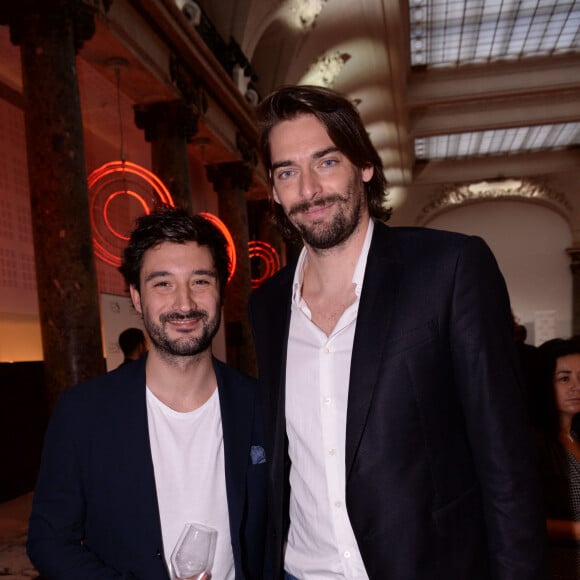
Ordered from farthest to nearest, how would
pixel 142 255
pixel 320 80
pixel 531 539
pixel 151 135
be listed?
1. pixel 320 80
2. pixel 151 135
3. pixel 142 255
4. pixel 531 539

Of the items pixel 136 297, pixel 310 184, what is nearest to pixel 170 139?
pixel 136 297

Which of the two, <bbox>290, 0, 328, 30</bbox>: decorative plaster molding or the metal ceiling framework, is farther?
the metal ceiling framework

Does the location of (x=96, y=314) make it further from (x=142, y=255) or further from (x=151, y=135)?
(x=151, y=135)

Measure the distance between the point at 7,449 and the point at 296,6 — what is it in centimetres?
935

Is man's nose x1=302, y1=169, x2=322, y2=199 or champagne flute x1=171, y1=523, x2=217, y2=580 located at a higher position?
man's nose x1=302, y1=169, x2=322, y2=199

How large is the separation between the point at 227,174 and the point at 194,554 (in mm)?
10394

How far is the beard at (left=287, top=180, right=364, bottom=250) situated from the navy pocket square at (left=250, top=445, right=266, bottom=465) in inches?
30.0

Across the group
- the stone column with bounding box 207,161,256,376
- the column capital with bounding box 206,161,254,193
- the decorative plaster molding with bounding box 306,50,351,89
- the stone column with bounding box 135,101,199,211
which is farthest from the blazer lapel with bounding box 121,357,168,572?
the decorative plaster molding with bounding box 306,50,351,89

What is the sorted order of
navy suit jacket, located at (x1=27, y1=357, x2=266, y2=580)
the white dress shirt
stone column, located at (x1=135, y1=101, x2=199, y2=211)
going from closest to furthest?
the white dress shirt < navy suit jacket, located at (x1=27, y1=357, x2=266, y2=580) < stone column, located at (x1=135, y1=101, x2=199, y2=211)

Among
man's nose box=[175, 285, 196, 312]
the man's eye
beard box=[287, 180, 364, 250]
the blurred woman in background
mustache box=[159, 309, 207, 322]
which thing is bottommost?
the blurred woman in background

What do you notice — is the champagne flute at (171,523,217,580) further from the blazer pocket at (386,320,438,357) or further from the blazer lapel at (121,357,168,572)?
the blazer pocket at (386,320,438,357)

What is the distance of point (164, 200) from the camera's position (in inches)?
273

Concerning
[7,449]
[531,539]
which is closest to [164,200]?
[7,449]

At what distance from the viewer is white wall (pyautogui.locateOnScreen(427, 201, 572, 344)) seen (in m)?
21.6
